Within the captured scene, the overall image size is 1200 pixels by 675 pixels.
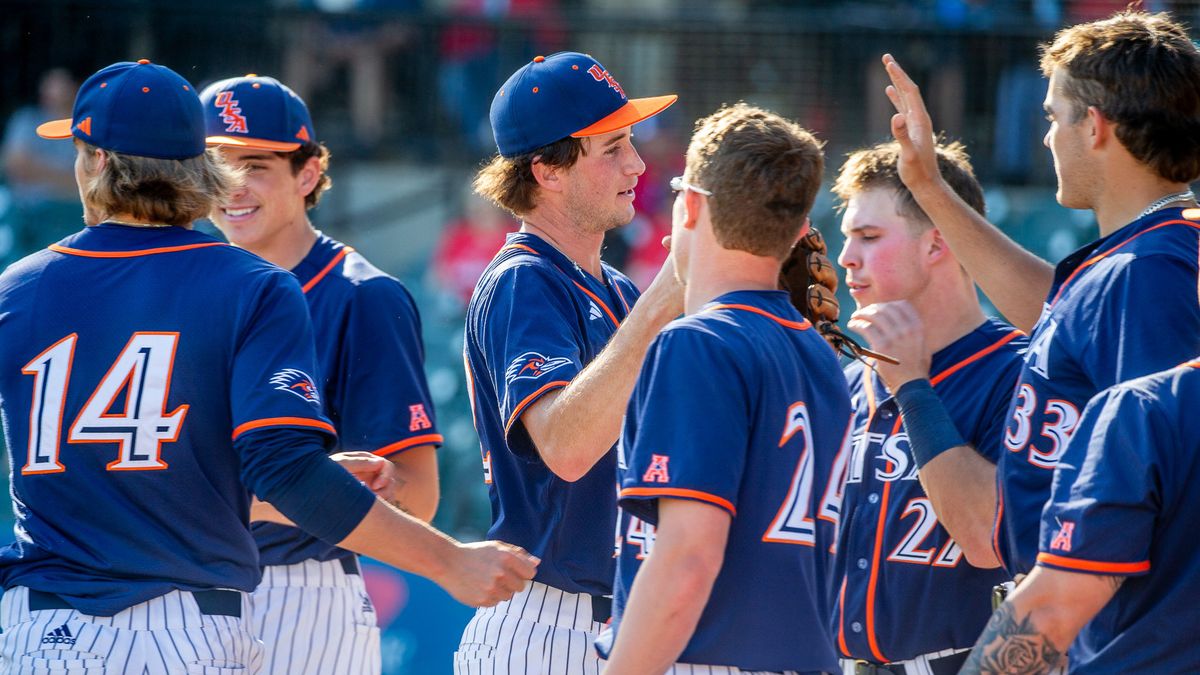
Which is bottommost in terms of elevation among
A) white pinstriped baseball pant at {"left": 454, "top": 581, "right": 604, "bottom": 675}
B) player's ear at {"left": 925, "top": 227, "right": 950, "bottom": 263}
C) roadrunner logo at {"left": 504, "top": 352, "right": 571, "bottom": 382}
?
white pinstriped baseball pant at {"left": 454, "top": 581, "right": 604, "bottom": 675}

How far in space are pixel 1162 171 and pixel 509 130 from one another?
67.7 inches

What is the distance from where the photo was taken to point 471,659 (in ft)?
12.2

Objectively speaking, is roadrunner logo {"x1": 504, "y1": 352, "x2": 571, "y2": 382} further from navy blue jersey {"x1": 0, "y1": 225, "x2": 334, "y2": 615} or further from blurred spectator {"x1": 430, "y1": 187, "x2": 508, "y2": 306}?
blurred spectator {"x1": 430, "y1": 187, "x2": 508, "y2": 306}

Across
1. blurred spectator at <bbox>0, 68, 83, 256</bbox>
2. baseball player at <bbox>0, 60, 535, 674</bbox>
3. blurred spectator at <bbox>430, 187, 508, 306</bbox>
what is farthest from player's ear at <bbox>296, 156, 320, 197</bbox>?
blurred spectator at <bbox>0, 68, 83, 256</bbox>

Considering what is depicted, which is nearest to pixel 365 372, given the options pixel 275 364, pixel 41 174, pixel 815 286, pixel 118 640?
pixel 275 364

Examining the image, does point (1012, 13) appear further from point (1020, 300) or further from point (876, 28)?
point (1020, 300)

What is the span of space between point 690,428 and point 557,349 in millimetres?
911

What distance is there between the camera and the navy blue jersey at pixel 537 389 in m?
3.48

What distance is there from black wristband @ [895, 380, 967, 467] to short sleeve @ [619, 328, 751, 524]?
3.21 ft

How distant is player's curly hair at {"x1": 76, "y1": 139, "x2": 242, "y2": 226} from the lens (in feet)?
10.9

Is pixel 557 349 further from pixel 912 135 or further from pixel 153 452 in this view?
pixel 912 135

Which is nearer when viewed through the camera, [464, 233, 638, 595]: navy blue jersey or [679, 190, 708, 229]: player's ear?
[679, 190, 708, 229]: player's ear

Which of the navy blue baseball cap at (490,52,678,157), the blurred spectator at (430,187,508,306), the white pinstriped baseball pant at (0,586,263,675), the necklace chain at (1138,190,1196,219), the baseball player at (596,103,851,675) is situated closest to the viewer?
the baseball player at (596,103,851,675)

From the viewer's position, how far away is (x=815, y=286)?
323cm
